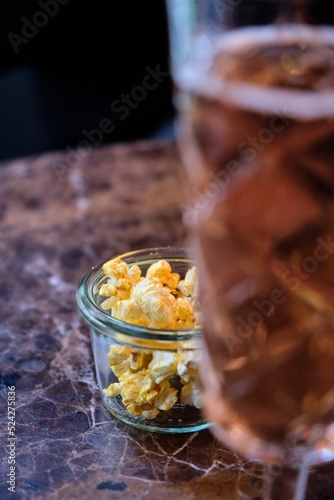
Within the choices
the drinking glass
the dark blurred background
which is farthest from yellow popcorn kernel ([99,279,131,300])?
the dark blurred background

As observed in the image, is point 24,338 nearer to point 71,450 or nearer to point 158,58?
point 71,450

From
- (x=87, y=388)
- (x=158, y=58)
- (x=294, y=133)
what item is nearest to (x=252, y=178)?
(x=294, y=133)

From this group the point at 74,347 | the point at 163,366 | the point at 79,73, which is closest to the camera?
the point at 163,366

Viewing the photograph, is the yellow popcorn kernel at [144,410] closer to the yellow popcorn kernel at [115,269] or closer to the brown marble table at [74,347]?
the brown marble table at [74,347]

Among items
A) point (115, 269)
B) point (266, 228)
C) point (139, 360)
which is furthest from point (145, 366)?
point (266, 228)

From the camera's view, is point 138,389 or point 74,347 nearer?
point 138,389

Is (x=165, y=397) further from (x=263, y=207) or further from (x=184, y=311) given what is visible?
(x=263, y=207)
